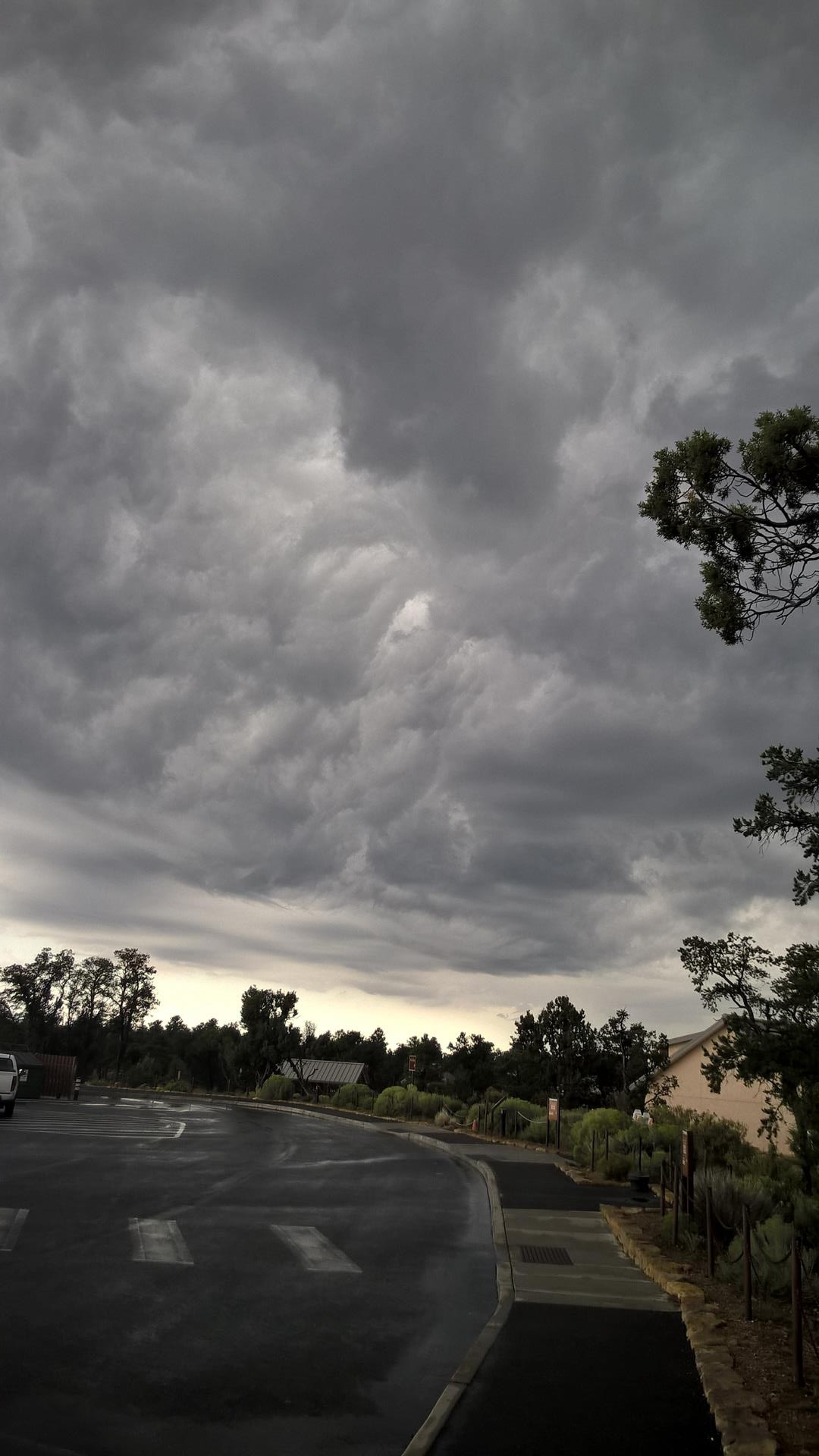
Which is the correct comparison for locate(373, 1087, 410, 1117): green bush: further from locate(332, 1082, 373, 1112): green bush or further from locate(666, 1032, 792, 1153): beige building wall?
locate(666, 1032, 792, 1153): beige building wall

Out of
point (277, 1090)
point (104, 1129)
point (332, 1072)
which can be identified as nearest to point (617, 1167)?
point (104, 1129)

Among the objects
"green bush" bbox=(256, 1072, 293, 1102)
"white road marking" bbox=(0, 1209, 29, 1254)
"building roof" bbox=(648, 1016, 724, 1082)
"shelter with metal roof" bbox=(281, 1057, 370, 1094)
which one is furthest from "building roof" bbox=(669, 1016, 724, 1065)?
"shelter with metal roof" bbox=(281, 1057, 370, 1094)

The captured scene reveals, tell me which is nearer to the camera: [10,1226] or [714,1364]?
[714,1364]

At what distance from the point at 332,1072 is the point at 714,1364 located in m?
85.1

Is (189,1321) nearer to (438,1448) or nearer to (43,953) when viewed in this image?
(438,1448)

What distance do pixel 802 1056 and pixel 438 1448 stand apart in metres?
5.09

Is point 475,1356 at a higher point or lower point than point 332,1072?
higher

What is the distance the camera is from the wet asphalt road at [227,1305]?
6.45 meters

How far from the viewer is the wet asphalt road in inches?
254

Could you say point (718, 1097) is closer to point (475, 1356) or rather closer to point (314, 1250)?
point (314, 1250)

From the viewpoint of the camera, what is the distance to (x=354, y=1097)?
51.2 meters

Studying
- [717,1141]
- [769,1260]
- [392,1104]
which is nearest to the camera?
[769,1260]

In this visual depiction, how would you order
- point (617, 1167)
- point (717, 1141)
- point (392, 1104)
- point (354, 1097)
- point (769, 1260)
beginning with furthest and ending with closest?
point (354, 1097), point (392, 1104), point (717, 1141), point (617, 1167), point (769, 1260)

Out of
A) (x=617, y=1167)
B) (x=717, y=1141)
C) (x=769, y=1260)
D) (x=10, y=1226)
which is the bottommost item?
(x=10, y=1226)
